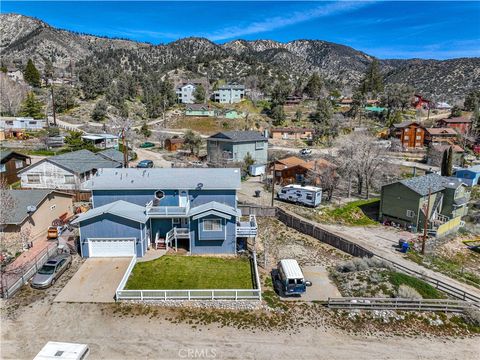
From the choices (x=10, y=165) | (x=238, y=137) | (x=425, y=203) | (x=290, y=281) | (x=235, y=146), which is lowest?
(x=290, y=281)

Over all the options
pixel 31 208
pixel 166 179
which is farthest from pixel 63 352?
pixel 31 208

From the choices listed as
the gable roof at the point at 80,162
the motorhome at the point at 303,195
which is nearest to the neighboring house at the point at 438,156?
the motorhome at the point at 303,195

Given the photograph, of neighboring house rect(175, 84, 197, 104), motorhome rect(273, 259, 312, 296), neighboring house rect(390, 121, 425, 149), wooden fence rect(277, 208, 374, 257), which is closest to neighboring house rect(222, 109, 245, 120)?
neighboring house rect(175, 84, 197, 104)

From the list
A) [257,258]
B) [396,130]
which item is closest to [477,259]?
[257,258]

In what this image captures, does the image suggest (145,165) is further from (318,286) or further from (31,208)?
(318,286)

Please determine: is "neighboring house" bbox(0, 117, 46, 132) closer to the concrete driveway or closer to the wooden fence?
the concrete driveway

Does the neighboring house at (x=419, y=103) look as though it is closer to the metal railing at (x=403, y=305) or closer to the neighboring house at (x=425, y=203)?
the neighboring house at (x=425, y=203)
